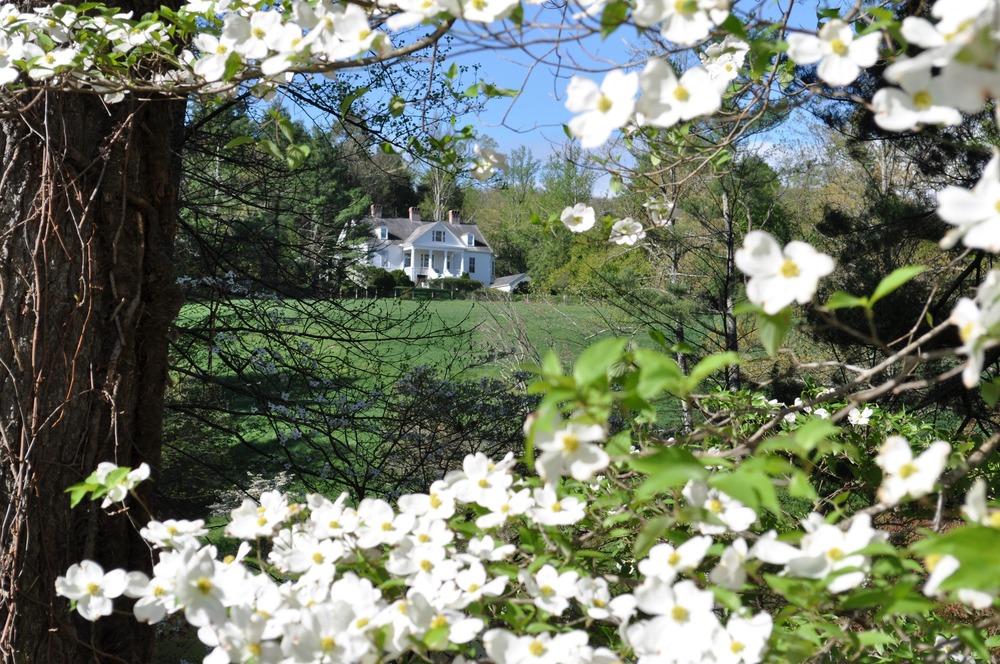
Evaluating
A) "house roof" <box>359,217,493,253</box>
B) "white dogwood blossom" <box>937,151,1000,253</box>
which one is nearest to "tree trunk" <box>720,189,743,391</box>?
"white dogwood blossom" <box>937,151,1000,253</box>

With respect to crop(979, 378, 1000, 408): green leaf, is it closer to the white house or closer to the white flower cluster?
the white flower cluster

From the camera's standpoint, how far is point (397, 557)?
987mm

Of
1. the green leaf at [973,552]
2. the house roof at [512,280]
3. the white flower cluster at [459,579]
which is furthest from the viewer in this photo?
the house roof at [512,280]

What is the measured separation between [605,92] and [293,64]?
0.61 m

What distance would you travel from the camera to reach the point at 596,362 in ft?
2.14

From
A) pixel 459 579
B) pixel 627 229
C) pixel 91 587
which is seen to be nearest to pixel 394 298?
pixel 627 229

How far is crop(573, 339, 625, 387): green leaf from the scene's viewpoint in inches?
25.5

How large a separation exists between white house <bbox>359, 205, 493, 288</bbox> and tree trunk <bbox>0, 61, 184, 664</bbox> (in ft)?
88.5

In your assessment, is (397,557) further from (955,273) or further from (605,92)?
(955,273)

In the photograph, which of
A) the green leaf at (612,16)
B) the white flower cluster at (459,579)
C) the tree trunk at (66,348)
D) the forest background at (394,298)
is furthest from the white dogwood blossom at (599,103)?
the tree trunk at (66,348)

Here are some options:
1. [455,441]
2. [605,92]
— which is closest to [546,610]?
[605,92]

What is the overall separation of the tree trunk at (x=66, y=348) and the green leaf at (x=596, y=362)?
135cm

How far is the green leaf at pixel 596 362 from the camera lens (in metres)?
0.65

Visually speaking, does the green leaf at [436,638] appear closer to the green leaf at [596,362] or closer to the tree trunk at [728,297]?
the green leaf at [596,362]
